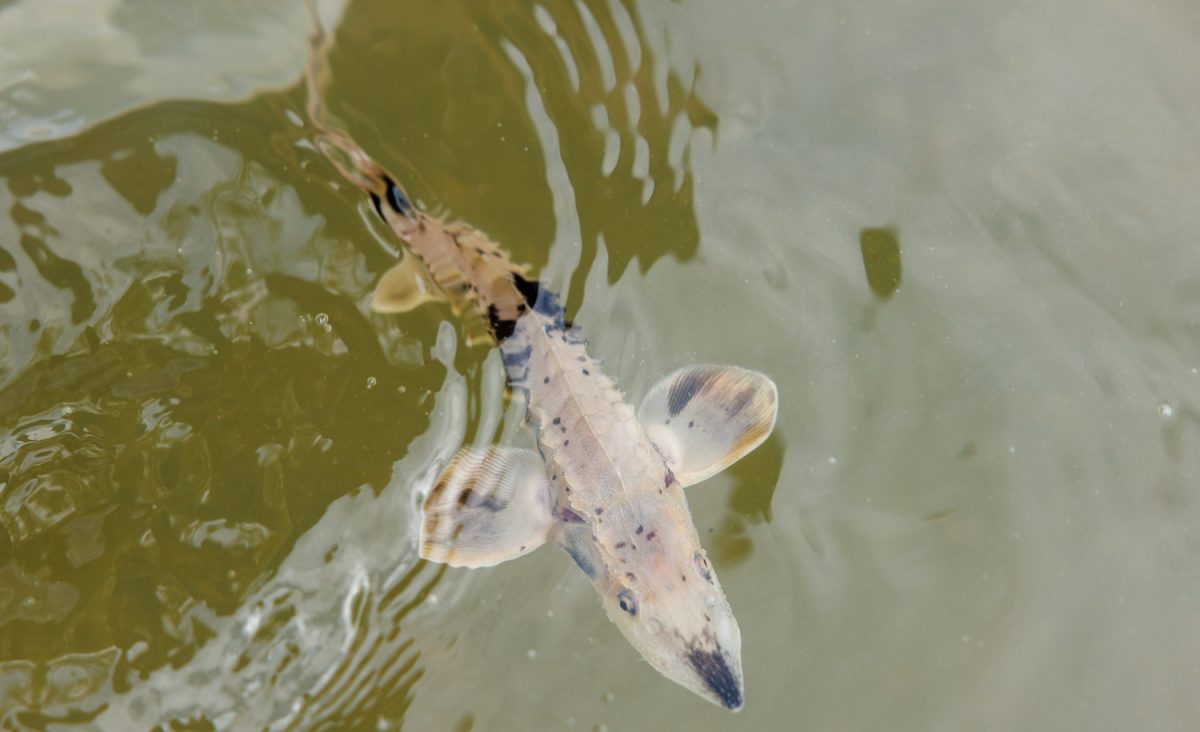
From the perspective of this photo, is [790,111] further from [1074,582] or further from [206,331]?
Answer: [206,331]

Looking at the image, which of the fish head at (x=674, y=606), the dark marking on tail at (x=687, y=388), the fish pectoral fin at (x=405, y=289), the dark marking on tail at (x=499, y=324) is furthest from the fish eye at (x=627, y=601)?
the fish pectoral fin at (x=405, y=289)

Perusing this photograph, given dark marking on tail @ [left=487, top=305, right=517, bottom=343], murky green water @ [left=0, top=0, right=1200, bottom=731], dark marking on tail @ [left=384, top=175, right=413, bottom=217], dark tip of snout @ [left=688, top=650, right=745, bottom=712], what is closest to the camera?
dark tip of snout @ [left=688, top=650, right=745, bottom=712]

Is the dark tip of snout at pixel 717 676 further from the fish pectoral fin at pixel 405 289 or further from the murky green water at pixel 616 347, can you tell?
the fish pectoral fin at pixel 405 289

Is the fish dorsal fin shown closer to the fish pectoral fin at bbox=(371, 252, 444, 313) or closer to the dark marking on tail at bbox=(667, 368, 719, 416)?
the dark marking on tail at bbox=(667, 368, 719, 416)

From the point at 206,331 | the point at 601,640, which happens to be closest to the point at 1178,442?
the point at 601,640

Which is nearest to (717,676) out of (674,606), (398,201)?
(674,606)

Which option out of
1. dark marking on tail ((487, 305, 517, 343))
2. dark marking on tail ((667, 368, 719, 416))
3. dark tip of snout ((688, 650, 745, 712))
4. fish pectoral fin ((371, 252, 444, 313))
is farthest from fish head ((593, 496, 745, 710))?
fish pectoral fin ((371, 252, 444, 313))
